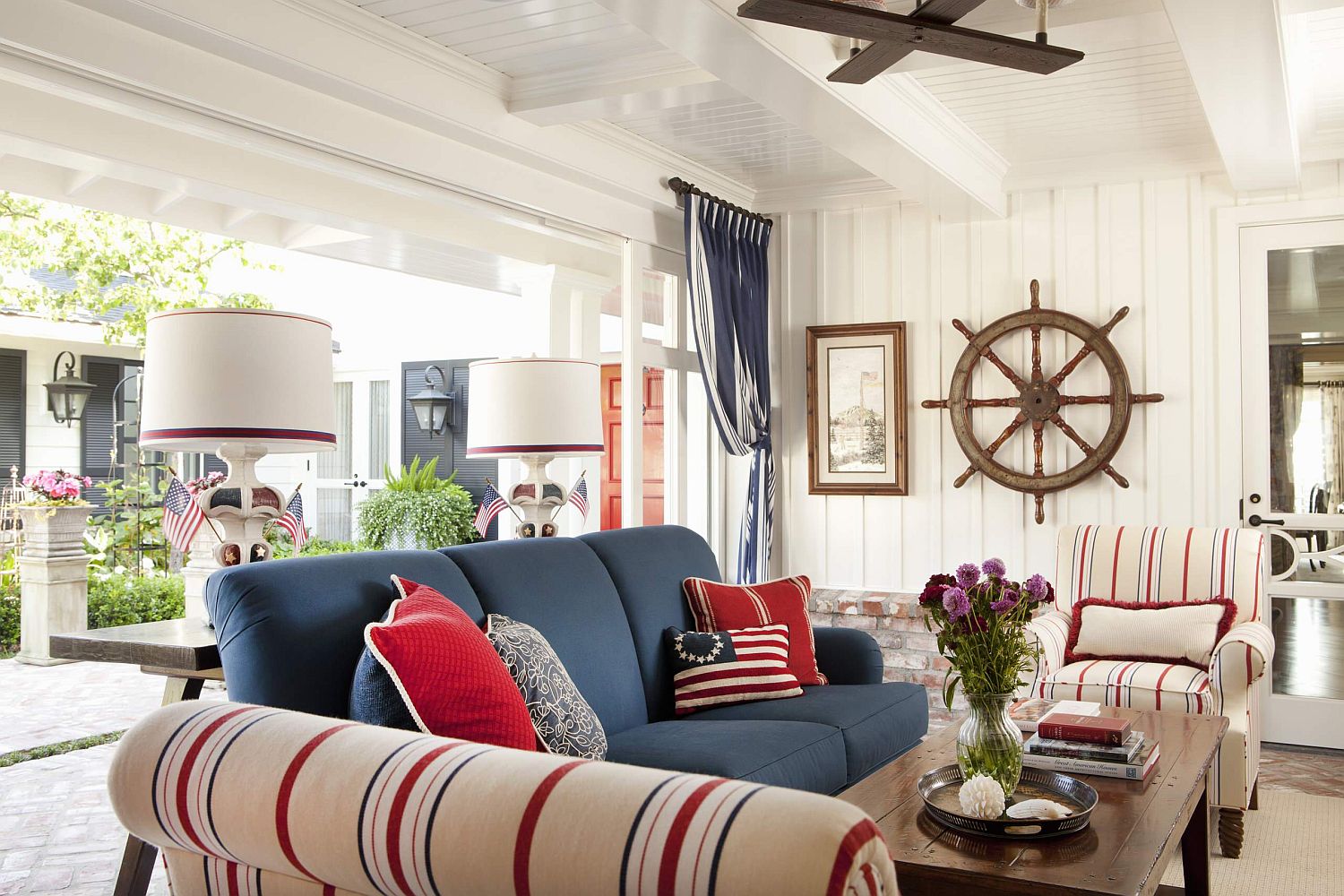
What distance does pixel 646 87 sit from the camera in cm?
359

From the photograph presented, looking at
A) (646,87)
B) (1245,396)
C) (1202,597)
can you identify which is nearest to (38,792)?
(646,87)

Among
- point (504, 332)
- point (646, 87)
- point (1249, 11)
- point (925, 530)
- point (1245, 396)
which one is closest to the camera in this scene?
point (1249, 11)

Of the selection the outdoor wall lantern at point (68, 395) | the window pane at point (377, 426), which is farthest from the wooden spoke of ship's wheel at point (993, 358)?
the outdoor wall lantern at point (68, 395)

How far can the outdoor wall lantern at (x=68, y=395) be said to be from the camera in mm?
8039

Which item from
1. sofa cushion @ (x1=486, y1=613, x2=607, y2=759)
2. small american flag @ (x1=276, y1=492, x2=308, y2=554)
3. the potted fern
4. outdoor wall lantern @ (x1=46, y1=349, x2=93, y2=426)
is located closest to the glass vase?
sofa cushion @ (x1=486, y1=613, x2=607, y2=759)

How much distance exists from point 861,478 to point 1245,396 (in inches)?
66.7

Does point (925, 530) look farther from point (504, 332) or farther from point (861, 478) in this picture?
point (504, 332)

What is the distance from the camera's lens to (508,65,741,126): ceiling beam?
11.7 ft

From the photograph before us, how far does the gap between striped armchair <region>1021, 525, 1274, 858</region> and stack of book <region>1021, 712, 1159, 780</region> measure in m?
0.44

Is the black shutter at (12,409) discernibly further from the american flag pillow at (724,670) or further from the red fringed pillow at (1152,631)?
the red fringed pillow at (1152,631)

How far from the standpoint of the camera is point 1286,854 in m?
3.35

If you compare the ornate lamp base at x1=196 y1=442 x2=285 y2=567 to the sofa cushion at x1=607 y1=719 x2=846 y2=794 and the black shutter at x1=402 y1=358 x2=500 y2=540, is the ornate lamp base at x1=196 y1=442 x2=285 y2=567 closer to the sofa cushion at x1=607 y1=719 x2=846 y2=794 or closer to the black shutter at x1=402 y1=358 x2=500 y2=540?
the sofa cushion at x1=607 y1=719 x2=846 y2=794

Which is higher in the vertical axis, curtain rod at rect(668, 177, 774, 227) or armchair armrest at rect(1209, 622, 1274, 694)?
curtain rod at rect(668, 177, 774, 227)

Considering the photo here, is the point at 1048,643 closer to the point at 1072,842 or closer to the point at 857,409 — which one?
the point at 857,409
